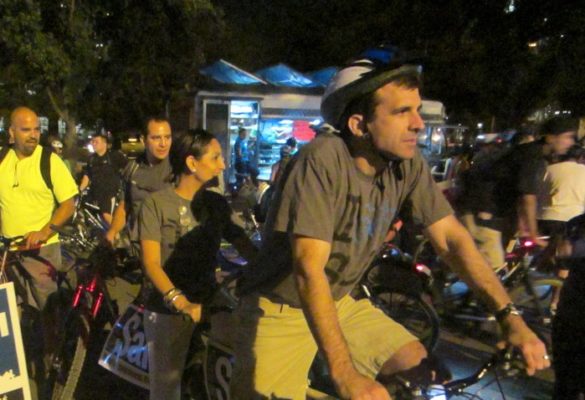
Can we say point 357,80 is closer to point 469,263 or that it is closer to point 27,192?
point 469,263

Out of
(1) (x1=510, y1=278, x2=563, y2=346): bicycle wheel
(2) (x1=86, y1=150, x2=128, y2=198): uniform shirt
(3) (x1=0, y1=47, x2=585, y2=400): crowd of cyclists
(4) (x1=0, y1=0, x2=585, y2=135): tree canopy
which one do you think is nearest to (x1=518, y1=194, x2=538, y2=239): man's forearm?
(1) (x1=510, y1=278, x2=563, y2=346): bicycle wheel

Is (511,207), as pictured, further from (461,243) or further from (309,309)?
(309,309)

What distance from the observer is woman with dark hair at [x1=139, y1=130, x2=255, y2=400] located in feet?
12.1

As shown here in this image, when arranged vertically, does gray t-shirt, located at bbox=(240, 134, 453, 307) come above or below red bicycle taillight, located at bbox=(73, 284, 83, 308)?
above

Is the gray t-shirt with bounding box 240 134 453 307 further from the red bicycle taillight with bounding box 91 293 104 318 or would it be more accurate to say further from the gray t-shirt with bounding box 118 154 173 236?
the gray t-shirt with bounding box 118 154 173 236

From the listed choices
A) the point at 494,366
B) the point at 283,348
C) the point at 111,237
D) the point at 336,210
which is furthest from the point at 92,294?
the point at 494,366

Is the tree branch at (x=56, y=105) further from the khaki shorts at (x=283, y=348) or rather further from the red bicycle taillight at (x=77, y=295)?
the khaki shorts at (x=283, y=348)

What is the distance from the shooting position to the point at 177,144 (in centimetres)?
380

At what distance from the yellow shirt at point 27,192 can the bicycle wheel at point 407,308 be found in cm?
292

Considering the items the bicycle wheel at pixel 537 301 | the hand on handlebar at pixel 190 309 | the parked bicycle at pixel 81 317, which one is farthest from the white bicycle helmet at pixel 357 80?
the bicycle wheel at pixel 537 301

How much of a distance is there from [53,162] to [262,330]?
9.84ft

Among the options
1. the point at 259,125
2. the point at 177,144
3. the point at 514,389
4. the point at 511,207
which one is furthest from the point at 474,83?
the point at 177,144

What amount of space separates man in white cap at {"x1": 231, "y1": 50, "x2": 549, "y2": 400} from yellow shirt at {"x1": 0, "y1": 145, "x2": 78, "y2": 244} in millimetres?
2810

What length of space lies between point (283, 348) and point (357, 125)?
891 mm
